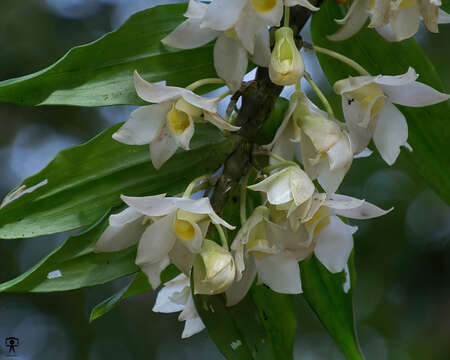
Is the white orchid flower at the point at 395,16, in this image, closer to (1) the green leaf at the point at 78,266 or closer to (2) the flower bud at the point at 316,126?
(2) the flower bud at the point at 316,126

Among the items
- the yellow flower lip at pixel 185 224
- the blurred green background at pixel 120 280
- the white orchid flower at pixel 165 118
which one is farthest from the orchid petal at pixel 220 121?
the blurred green background at pixel 120 280

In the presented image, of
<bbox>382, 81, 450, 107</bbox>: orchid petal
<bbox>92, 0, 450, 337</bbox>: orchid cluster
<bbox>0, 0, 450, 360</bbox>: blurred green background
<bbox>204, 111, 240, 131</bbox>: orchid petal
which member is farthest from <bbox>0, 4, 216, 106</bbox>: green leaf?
<bbox>0, 0, 450, 360</bbox>: blurred green background

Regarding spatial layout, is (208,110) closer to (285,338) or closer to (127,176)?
(127,176)

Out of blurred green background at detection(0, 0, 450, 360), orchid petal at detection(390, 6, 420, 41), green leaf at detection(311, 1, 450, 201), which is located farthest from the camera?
blurred green background at detection(0, 0, 450, 360)

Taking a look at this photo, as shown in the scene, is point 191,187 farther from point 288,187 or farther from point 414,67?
point 414,67

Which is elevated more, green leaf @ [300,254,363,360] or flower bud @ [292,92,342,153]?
flower bud @ [292,92,342,153]

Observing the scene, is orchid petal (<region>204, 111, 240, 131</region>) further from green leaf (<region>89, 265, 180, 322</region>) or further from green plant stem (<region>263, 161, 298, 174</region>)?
green leaf (<region>89, 265, 180, 322</region>)

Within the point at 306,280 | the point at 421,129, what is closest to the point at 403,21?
the point at 421,129

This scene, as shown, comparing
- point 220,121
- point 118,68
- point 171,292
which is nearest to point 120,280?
point 171,292
